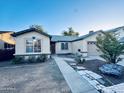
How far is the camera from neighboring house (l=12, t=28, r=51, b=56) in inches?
593

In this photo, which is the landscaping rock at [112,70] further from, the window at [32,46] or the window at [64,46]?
the window at [64,46]

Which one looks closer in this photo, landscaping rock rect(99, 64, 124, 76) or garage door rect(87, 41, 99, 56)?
landscaping rock rect(99, 64, 124, 76)

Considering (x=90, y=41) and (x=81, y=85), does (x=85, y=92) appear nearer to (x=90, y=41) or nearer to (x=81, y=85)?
(x=81, y=85)

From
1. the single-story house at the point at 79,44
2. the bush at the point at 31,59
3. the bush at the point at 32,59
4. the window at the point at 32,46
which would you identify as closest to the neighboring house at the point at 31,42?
the window at the point at 32,46

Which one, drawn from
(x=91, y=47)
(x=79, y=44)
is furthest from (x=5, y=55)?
(x=91, y=47)

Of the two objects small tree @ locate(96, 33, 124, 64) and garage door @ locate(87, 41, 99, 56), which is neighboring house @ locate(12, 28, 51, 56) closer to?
small tree @ locate(96, 33, 124, 64)

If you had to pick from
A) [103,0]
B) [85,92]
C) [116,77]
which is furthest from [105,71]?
[103,0]

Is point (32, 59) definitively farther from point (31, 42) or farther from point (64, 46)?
point (64, 46)

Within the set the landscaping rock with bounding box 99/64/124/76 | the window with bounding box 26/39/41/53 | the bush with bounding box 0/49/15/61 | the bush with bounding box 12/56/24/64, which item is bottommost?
the landscaping rock with bounding box 99/64/124/76

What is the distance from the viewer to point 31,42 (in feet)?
50.7

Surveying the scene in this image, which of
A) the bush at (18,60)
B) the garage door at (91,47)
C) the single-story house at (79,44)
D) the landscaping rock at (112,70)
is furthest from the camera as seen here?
the garage door at (91,47)

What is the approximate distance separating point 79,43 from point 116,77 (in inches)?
547

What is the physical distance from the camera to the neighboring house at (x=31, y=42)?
593 inches

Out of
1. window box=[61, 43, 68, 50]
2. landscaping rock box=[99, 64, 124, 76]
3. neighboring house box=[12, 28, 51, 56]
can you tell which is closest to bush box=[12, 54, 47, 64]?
neighboring house box=[12, 28, 51, 56]
